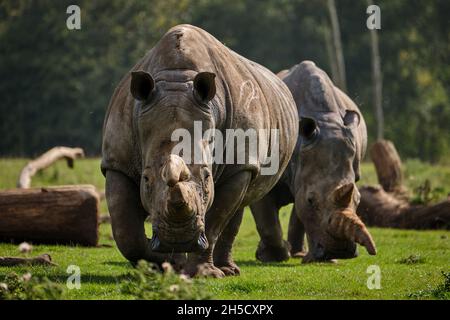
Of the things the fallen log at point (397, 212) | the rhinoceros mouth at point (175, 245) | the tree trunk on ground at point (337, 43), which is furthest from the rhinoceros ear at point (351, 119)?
the tree trunk on ground at point (337, 43)

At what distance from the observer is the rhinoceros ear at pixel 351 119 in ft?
46.4

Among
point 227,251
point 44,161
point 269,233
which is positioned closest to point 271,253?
point 269,233

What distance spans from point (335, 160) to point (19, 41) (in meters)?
32.3

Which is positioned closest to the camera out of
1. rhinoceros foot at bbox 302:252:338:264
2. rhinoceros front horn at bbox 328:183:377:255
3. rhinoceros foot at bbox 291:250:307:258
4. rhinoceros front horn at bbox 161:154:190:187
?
rhinoceros front horn at bbox 161:154:190:187

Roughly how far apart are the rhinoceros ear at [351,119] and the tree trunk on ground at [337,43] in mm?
29541

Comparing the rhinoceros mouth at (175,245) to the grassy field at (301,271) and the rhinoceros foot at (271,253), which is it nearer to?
the grassy field at (301,271)

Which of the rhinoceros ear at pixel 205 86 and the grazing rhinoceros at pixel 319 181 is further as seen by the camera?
the grazing rhinoceros at pixel 319 181

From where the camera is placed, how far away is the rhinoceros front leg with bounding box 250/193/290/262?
1386cm

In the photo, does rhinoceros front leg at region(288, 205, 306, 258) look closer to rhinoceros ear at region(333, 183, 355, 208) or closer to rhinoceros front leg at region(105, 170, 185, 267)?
rhinoceros ear at region(333, 183, 355, 208)

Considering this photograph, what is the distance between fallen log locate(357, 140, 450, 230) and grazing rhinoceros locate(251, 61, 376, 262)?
12.5ft

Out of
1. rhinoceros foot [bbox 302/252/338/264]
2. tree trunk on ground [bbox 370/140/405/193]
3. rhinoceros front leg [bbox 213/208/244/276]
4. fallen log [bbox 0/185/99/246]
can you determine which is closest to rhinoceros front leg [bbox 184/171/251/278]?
rhinoceros front leg [bbox 213/208/244/276]
